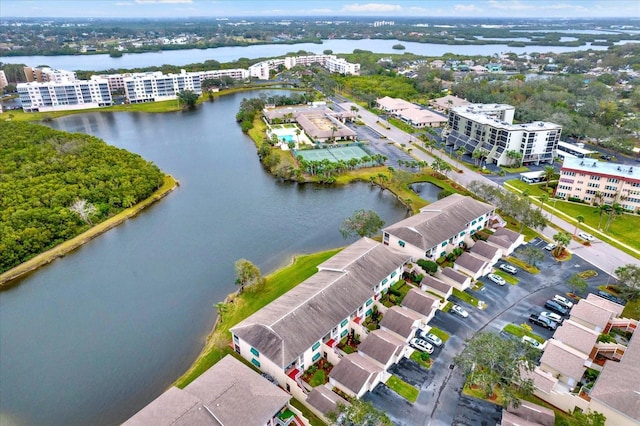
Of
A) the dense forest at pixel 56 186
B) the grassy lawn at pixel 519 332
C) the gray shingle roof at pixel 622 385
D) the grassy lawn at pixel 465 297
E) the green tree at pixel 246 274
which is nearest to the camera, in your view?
the gray shingle roof at pixel 622 385

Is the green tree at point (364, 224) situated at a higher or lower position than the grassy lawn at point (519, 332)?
higher

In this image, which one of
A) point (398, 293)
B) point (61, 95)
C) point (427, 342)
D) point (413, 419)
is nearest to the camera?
point (413, 419)

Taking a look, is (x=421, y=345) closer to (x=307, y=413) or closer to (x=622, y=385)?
(x=307, y=413)

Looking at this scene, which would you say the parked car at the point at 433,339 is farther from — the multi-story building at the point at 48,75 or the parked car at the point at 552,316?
the multi-story building at the point at 48,75

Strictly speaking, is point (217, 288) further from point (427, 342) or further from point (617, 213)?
point (617, 213)

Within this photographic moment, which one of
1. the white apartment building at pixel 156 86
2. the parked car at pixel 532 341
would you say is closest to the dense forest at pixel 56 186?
the white apartment building at pixel 156 86

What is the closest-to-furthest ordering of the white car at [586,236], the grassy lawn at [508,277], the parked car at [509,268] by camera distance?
the grassy lawn at [508,277], the parked car at [509,268], the white car at [586,236]

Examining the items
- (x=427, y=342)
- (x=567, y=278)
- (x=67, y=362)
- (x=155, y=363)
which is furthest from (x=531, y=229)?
(x=67, y=362)
